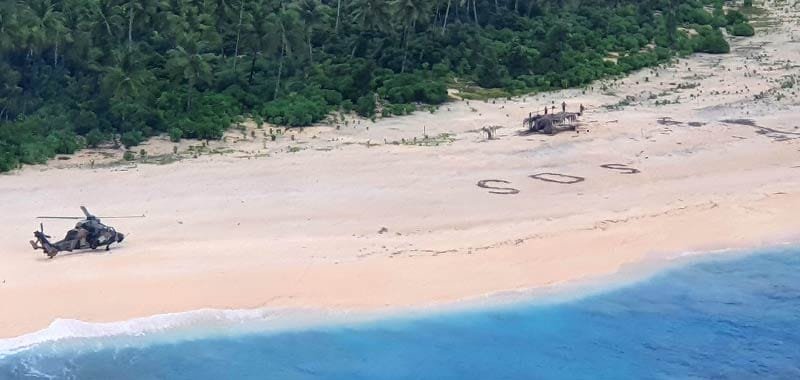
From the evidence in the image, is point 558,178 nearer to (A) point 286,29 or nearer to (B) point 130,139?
(B) point 130,139

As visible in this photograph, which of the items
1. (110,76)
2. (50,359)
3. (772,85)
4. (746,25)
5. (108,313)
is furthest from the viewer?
(746,25)

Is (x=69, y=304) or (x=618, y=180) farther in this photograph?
(x=618, y=180)

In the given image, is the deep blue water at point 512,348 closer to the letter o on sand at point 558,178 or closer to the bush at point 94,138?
the letter o on sand at point 558,178

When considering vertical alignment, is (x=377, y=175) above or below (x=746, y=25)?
below

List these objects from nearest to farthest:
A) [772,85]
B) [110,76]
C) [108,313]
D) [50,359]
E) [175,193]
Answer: [50,359], [108,313], [175,193], [110,76], [772,85]

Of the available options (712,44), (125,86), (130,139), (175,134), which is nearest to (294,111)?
(175,134)

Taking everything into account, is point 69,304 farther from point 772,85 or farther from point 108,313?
point 772,85

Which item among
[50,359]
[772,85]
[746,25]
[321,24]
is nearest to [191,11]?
[321,24]

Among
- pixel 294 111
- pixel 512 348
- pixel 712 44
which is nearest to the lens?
pixel 512 348
